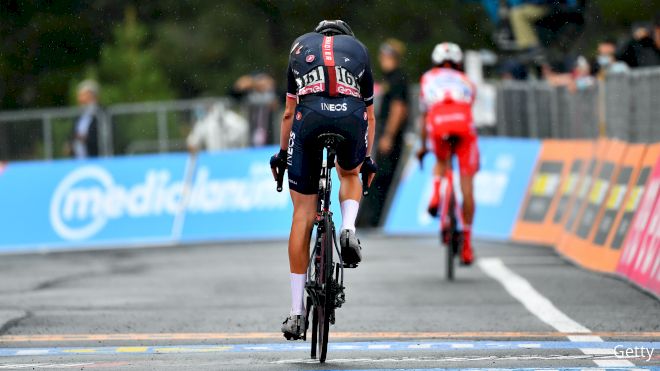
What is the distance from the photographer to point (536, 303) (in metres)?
13.0

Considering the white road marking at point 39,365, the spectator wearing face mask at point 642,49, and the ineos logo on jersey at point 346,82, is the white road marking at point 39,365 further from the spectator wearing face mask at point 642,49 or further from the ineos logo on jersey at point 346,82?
the spectator wearing face mask at point 642,49

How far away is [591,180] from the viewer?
58.9 ft

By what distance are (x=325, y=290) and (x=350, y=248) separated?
32cm

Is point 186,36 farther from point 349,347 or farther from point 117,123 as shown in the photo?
point 349,347

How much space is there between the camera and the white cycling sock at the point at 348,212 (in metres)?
9.95

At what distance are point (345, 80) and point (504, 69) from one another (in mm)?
17456

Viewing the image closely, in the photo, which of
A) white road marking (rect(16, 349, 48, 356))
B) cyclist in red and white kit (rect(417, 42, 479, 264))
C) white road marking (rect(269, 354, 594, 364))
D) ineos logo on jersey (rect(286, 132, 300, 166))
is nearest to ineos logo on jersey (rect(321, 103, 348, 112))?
ineos logo on jersey (rect(286, 132, 300, 166))

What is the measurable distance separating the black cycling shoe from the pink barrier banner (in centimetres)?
386

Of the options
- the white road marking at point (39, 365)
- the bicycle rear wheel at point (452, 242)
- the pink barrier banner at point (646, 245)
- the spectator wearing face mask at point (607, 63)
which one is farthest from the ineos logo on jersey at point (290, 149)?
the spectator wearing face mask at point (607, 63)

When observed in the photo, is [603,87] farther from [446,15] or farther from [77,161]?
[446,15]

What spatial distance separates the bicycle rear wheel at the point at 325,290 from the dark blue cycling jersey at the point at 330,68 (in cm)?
71

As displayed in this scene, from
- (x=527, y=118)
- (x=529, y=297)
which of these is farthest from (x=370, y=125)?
(x=527, y=118)

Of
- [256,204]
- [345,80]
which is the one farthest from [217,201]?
[345,80]

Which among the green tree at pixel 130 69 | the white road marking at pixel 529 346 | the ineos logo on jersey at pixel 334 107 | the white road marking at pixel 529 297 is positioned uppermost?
the green tree at pixel 130 69
